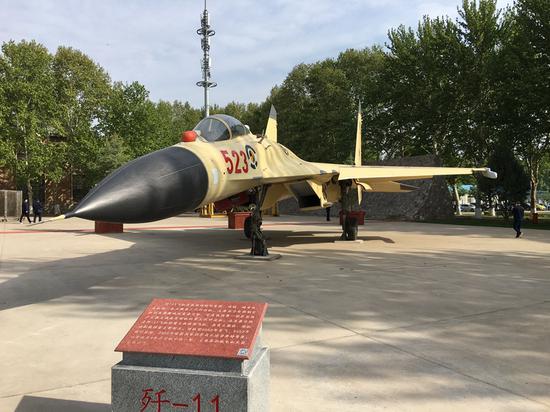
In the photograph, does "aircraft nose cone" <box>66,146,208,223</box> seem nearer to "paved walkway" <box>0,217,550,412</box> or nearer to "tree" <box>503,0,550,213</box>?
"paved walkway" <box>0,217,550,412</box>

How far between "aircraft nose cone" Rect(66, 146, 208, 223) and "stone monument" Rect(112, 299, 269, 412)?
256 cm

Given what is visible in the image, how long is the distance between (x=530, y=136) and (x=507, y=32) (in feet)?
33.8

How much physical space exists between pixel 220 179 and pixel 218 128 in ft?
Answer: 5.70

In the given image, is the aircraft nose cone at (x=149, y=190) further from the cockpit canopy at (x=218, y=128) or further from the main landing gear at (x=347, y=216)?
the main landing gear at (x=347, y=216)

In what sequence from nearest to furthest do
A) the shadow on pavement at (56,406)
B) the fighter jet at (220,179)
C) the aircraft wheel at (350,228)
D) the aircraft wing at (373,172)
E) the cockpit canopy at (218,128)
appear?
1. the shadow on pavement at (56,406)
2. the fighter jet at (220,179)
3. the cockpit canopy at (218,128)
4. the aircraft wing at (373,172)
5. the aircraft wheel at (350,228)

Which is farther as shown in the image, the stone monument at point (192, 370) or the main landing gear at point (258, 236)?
the main landing gear at point (258, 236)

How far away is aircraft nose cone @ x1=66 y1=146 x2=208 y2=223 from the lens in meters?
5.16

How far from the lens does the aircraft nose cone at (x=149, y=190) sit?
16.9 feet

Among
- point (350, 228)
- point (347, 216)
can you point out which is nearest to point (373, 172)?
point (347, 216)

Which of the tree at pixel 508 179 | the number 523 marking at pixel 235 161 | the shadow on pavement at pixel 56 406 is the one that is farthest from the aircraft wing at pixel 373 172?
the tree at pixel 508 179

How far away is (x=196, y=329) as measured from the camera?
2.89 meters

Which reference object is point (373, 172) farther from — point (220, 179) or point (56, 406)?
point (56, 406)

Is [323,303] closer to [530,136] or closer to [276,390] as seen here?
[276,390]

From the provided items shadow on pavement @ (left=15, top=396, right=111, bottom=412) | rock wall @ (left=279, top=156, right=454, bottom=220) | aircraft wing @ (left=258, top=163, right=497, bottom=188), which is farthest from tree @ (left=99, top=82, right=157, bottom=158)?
shadow on pavement @ (left=15, top=396, right=111, bottom=412)
